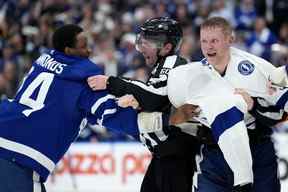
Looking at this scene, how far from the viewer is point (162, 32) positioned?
498 centimetres

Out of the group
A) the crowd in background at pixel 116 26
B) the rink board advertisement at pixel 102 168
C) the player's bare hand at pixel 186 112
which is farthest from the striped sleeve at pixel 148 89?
the crowd in background at pixel 116 26

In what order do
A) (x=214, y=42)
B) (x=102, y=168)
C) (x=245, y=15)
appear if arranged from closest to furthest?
(x=214, y=42) → (x=102, y=168) → (x=245, y=15)

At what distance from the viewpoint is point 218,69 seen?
463 centimetres

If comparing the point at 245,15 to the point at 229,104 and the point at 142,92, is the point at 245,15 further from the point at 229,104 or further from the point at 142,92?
the point at 229,104

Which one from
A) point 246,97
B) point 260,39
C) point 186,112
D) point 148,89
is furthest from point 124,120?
point 260,39

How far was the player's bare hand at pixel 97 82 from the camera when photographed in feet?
15.5

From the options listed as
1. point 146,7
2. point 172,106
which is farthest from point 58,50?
point 146,7

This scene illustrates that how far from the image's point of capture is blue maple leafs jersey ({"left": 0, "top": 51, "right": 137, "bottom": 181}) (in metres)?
4.74

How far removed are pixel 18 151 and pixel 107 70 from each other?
24.6ft

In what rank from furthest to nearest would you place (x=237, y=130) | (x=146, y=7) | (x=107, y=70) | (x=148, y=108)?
1. (x=146, y=7)
2. (x=107, y=70)
3. (x=148, y=108)
4. (x=237, y=130)

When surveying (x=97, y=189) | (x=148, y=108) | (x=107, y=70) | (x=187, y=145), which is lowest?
(x=97, y=189)

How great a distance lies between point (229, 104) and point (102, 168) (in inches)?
257

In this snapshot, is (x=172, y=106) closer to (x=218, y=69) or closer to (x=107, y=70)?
(x=218, y=69)

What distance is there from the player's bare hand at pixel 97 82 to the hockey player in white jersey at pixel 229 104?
1.34ft
